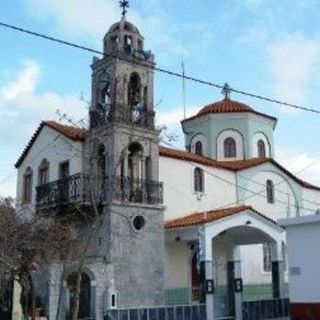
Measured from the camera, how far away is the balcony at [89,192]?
2478 cm

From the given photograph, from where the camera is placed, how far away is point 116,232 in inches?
963

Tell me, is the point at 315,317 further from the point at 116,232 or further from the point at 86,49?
the point at 86,49

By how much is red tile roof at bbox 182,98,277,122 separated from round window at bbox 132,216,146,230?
11.9 meters

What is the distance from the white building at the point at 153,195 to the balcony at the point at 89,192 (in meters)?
0.06

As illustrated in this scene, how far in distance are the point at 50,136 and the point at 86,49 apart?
16544 millimetres

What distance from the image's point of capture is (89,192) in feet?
81.1

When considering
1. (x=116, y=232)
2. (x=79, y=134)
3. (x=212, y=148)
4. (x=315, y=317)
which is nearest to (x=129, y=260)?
(x=116, y=232)

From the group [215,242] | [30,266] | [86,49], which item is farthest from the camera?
[215,242]

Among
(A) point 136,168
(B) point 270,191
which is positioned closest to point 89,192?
(A) point 136,168

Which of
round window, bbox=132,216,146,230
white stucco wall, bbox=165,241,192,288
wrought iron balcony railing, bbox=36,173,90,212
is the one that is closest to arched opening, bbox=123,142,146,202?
round window, bbox=132,216,146,230

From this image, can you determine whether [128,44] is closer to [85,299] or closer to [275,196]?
[85,299]

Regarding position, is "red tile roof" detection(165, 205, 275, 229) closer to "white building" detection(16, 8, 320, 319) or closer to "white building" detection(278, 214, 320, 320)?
"white building" detection(16, 8, 320, 319)

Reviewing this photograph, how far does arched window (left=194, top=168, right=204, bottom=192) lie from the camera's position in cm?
2984

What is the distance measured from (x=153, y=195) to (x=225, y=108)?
11.3m
